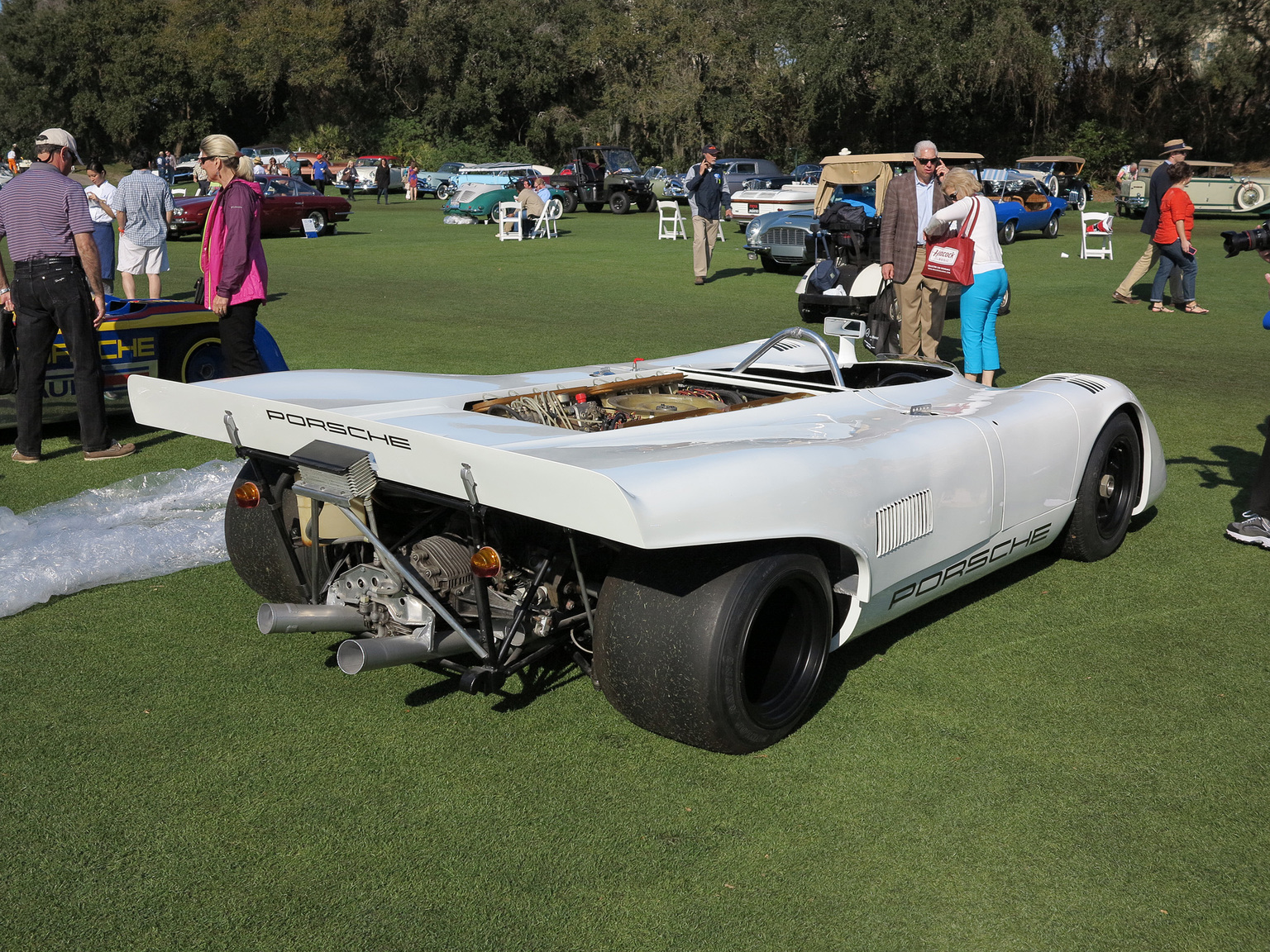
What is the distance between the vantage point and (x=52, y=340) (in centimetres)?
643

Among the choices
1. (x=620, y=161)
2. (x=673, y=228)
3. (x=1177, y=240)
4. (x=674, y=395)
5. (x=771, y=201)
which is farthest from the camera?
(x=620, y=161)

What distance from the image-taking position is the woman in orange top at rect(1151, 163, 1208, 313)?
11.8m

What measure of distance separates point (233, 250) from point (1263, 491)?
5532 mm

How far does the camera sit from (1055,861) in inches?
108

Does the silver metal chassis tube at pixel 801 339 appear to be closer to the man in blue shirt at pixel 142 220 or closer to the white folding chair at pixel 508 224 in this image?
the man in blue shirt at pixel 142 220

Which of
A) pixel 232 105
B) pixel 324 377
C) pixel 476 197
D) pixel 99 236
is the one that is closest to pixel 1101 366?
pixel 324 377

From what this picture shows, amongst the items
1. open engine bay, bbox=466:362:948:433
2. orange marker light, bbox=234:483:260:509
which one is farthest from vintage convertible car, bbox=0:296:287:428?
orange marker light, bbox=234:483:260:509

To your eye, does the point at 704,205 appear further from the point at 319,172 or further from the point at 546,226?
the point at 319,172

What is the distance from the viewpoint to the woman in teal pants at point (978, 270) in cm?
748

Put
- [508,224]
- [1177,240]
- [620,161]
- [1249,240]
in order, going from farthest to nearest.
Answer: [620,161] < [508,224] < [1177,240] < [1249,240]

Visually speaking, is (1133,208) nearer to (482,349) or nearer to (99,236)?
(482,349)

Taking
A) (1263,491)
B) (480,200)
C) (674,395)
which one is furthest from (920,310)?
(480,200)

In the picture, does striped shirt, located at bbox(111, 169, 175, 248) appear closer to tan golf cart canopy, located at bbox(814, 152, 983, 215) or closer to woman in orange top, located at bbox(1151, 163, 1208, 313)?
tan golf cart canopy, located at bbox(814, 152, 983, 215)

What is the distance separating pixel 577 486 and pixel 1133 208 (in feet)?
103
